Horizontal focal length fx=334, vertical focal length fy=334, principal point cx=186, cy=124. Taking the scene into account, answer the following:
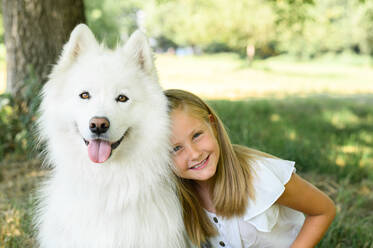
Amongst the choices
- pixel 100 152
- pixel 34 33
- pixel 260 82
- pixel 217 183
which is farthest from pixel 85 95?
pixel 260 82

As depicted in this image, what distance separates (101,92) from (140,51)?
40cm

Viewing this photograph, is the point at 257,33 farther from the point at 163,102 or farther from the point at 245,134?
the point at 163,102

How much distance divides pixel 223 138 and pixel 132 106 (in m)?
0.68

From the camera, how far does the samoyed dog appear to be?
6.20ft

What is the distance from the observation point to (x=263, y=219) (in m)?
2.13

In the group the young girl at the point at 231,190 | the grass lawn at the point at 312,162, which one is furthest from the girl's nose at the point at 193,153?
the grass lawn at the point at 312,162

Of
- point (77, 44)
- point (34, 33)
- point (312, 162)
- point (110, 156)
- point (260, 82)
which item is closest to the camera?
point (110, 156)

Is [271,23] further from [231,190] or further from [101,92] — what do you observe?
[101,92]

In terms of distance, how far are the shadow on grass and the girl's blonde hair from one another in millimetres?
931

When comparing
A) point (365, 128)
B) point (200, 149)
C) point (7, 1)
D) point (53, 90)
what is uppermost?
point (7, 1)

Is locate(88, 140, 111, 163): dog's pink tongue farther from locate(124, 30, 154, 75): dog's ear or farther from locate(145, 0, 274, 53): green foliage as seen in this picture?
locate(145, 0, 274, 53): green foliage

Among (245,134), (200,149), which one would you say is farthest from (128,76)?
(245,134)

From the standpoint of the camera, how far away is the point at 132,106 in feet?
6.35

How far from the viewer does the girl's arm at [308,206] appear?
2156 mm
